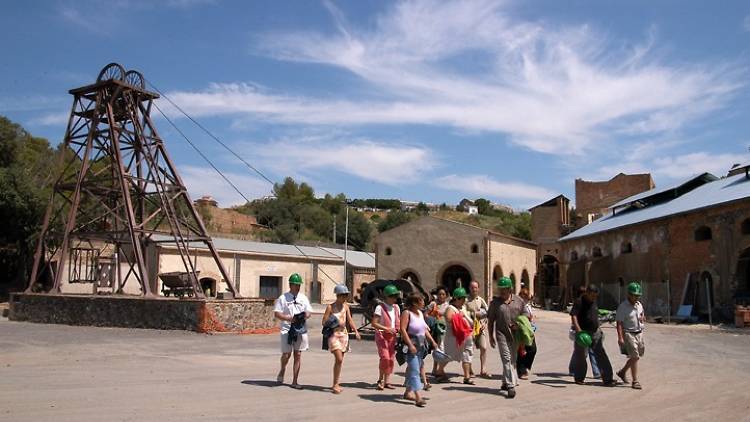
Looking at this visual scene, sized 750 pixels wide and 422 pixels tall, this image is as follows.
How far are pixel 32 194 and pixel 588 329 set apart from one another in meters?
32.9

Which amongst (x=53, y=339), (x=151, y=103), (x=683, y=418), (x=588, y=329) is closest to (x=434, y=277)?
(x=151, y=103)

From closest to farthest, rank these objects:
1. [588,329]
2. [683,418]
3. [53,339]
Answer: [683,418] < [588,329] < [53,339]

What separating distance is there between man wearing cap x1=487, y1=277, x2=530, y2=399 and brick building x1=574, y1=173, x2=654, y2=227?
49.8 meters

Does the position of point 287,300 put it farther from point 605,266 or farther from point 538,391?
point 605,266

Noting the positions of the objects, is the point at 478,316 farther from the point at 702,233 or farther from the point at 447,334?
the point at 702,233

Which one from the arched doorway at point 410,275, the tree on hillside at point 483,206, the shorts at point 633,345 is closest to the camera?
the shorts at point 633,345

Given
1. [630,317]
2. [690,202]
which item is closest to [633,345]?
[630,317]

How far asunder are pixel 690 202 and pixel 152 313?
2550 cm

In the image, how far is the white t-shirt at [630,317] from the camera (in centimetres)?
1007

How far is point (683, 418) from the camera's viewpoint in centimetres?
772

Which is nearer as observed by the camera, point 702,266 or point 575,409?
point 575,409

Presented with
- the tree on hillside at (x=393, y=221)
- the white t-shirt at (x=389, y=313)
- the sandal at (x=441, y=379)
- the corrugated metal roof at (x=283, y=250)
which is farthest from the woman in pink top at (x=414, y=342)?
the tree on hillside at (x=393, y=221)

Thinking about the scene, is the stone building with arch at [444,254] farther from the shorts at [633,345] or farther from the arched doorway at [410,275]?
the shorts at [633,345]

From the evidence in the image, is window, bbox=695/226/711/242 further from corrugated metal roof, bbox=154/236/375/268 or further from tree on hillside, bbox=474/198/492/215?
tree on hillside, bbox=474/198/492/215
